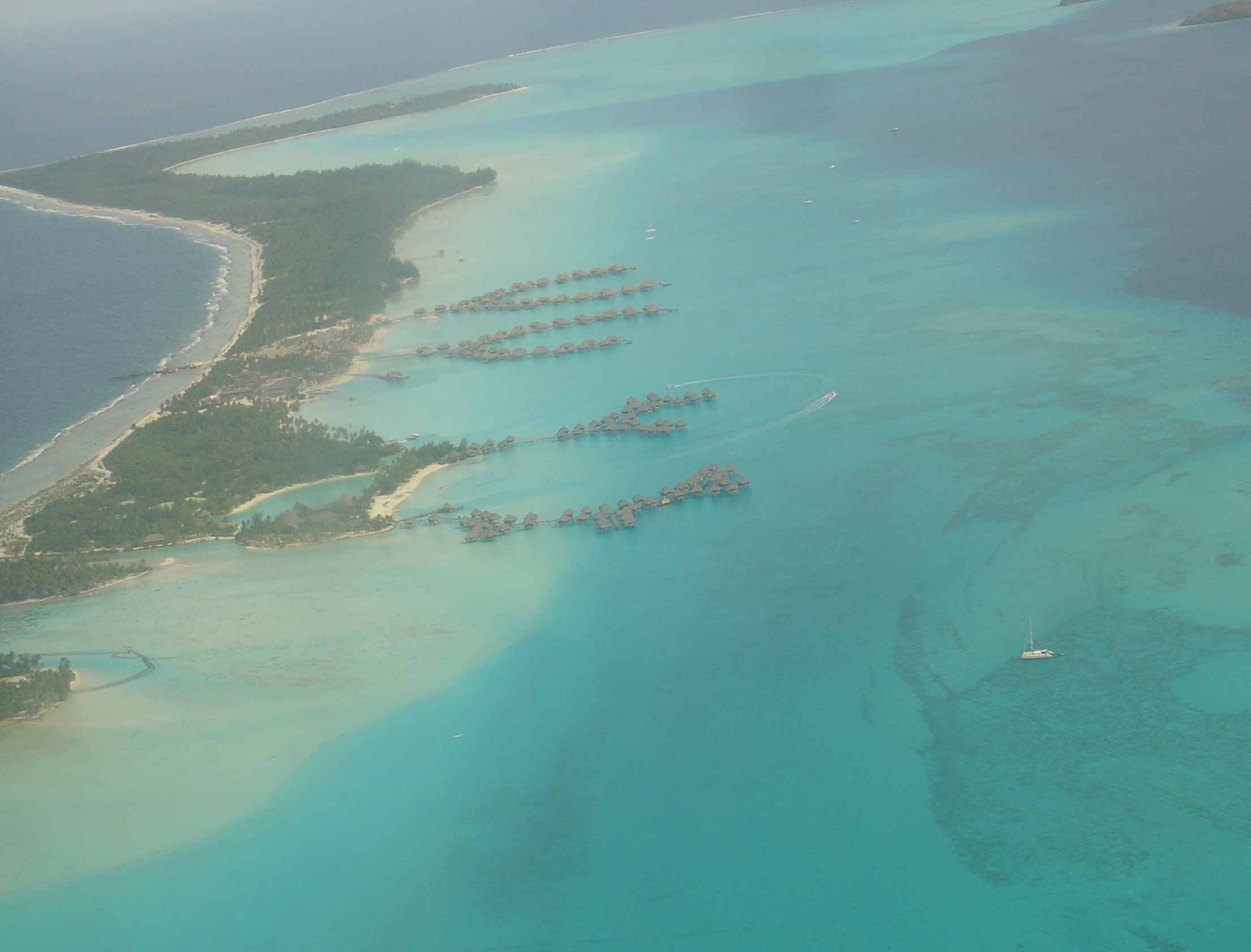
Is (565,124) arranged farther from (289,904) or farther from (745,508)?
(289,904)

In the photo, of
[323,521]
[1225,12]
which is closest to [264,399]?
[323,521]

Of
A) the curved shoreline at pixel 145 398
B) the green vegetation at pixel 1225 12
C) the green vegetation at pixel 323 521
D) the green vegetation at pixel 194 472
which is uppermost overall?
the green vegetation at pixel 1225 12

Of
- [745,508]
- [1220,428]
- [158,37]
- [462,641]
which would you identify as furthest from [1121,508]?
[158,37]

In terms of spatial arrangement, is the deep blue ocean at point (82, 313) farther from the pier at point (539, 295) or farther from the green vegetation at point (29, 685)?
the green vegetation at point (29, 685)

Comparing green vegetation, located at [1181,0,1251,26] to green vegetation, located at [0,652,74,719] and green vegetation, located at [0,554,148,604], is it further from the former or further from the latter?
green vegetation, located at [0,652,74,719]

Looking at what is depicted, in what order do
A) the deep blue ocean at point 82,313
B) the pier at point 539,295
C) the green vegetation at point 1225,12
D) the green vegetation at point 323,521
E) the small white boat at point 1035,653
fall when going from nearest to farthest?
the small white boat at point 1035,653, the green vegetation at point 323,521, the deep blue ocean at point 82,313, the pier at point 539,295, the green vegetation at point 1225,12

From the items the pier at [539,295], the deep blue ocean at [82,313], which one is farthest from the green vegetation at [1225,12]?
the deep blue ocean at [82,313]

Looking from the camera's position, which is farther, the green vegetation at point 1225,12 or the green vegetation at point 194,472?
the green vegetation at point 1225,12
